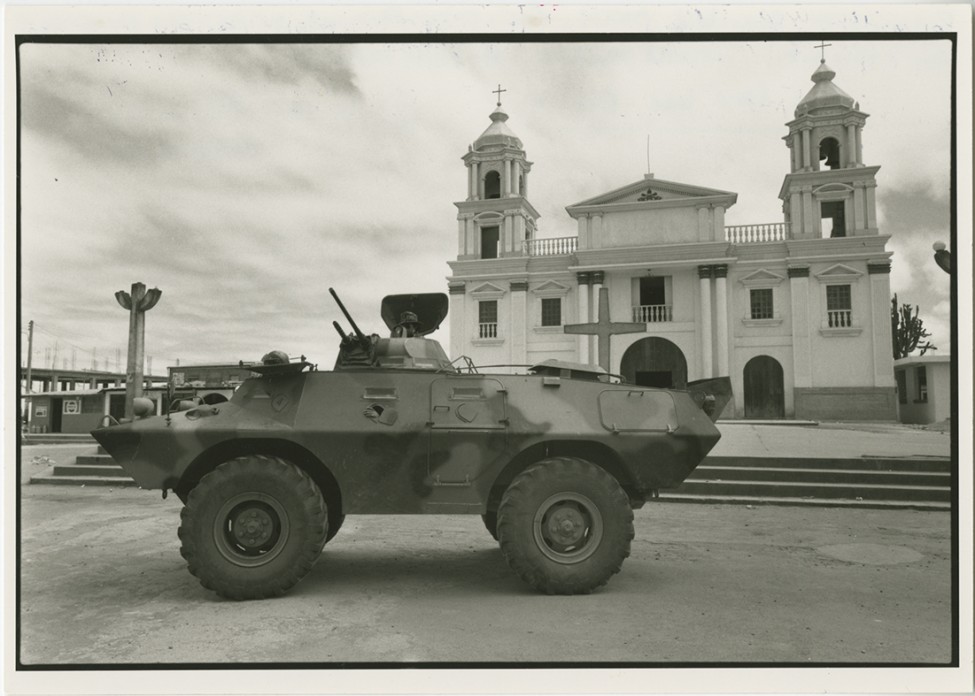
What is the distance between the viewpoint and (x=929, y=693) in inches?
154

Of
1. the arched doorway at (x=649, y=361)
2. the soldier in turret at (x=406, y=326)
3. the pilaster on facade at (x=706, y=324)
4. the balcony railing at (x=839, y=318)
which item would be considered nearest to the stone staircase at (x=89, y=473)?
the soldier in turret at (x=406, y=326)

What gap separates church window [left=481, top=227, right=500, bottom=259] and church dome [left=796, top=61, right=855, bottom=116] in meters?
2.42

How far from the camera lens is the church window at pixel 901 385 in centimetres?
504

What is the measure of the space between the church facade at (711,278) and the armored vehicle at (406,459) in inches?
50.3

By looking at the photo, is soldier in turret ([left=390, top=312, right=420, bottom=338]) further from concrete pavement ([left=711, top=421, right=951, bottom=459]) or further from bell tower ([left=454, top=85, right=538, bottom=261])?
concrete pavement ([left=711, top=421, right=951, bottom=459])

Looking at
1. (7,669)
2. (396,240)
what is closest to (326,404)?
(396,240)

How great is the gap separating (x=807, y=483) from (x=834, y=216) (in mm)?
4233

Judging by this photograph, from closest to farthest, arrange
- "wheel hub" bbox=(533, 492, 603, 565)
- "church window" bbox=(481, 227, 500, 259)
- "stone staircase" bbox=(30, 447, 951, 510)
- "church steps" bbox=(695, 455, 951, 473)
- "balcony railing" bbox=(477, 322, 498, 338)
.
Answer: "wheel hub" bbox=(533, 492, 603, 565) → "church window" bbox=(481, 227, 500, 259) → "balcony railing" bbox=(477, 322, 498, 338) → "church steps" bbox=(695, 455, 951, 473) → "stone staircase" bbox=(30, 447, 951, 510)

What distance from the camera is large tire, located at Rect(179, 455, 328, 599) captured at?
464 cm

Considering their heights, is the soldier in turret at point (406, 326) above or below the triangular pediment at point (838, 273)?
below

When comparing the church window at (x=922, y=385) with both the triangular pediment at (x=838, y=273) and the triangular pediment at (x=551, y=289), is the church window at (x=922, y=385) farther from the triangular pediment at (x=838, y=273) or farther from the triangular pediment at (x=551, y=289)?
the triangular pediment at (x=551, y=289)

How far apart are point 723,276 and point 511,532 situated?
11.3ft

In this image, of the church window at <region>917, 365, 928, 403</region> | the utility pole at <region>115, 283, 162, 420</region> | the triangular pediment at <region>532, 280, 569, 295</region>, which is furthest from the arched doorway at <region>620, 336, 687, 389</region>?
the utility pole at <region>115, 283, 162, 420</region>
